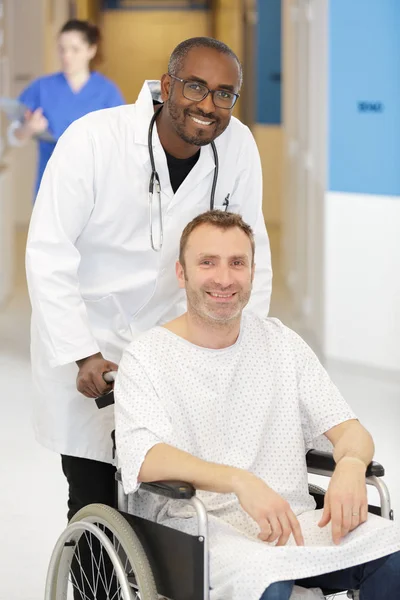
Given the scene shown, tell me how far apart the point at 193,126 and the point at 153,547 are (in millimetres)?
814

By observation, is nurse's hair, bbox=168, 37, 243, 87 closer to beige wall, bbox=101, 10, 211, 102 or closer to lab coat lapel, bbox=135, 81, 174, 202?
lab coat lapel, bbox=135, 81, 174, 202

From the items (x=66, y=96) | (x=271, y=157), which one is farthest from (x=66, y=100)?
(x=271, y=157)

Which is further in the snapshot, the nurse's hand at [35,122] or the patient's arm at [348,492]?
the nurse's hand at [35,122]

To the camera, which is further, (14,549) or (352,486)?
(14,549)

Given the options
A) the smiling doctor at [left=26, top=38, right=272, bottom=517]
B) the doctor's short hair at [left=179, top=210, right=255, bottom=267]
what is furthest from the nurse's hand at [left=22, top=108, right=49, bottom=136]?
the doctor's short hair at [left=179, top=210, right=255, bottom=267]

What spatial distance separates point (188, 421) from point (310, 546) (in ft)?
1.15

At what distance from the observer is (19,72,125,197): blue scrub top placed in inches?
231

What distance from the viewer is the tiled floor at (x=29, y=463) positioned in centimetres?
332

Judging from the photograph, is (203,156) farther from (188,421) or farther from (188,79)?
(188,421)

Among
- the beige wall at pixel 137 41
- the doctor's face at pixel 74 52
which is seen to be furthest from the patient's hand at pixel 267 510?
the beige wall at pixel 137 41

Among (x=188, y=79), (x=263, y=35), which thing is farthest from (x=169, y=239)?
(x=263, y=35)

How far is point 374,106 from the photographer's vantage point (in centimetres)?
553

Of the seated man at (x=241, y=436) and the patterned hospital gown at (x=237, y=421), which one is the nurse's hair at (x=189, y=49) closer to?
the seated man at (x=241, y=436)

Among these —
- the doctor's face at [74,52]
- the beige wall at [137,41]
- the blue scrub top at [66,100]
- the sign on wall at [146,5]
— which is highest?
the sign on wall at [146,5]
